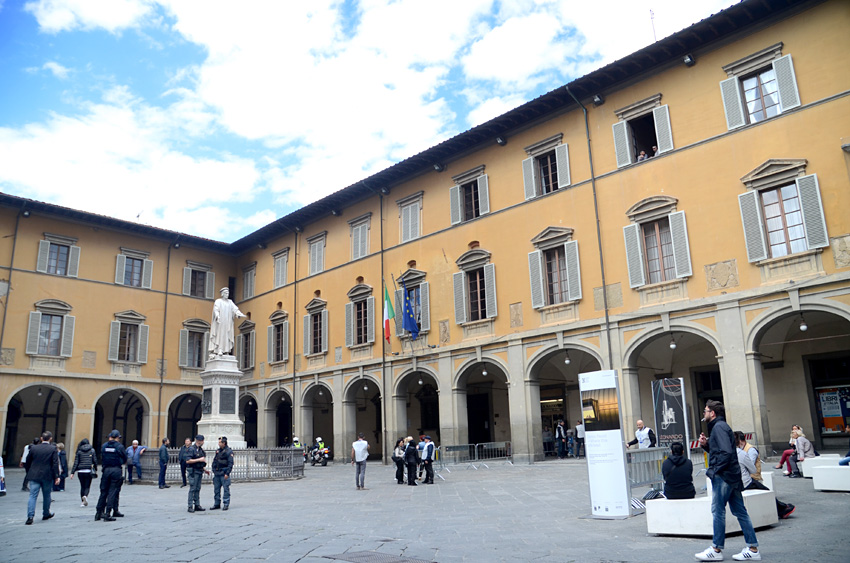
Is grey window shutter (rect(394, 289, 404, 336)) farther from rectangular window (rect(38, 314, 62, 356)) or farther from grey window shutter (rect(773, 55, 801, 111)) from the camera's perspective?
rectangular window (rect(38, 314, 62, 356))

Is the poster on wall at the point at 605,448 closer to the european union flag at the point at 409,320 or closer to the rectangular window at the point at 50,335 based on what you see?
the european union flag at the point at 409,320

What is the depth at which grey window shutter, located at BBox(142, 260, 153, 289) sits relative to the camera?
30.7 metres

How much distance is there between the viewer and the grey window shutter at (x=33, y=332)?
26.6 metres

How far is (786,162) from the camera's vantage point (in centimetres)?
1609

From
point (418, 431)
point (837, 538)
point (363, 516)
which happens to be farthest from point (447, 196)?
point (837, 538)

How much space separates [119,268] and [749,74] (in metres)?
25.9

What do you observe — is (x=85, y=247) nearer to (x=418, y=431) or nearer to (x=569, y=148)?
(x=418, y=431)

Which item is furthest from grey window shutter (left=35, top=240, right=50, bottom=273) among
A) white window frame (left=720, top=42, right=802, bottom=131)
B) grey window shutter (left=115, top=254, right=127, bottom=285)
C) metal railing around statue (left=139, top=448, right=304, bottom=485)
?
white window frame (left=720, top=42, right=802, bottom=131)

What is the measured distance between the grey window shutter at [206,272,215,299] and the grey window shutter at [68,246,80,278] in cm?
612

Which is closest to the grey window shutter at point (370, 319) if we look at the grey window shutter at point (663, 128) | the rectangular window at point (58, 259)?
the grey window shutter at point (663, 128)

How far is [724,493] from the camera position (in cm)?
636

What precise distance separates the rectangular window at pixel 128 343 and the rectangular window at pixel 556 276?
762 inches

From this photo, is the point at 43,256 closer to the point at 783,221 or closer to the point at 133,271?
the point at 133,271

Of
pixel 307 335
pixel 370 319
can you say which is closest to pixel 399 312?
pixel 370 319
